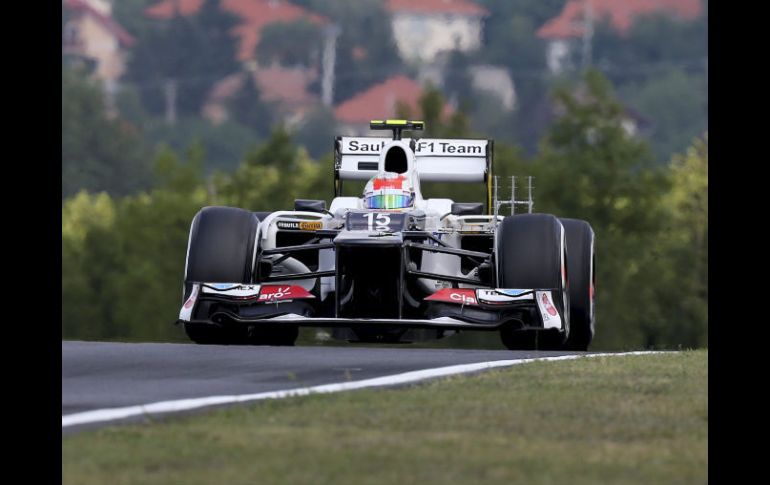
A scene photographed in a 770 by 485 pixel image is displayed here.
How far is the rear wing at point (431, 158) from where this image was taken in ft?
69.5

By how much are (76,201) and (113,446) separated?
85091 millimetres

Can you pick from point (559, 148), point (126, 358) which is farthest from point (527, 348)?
point (559, 148)

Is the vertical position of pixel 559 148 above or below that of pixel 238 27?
below

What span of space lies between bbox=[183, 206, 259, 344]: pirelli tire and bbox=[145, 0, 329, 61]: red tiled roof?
5784cm

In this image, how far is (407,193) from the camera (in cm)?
1934

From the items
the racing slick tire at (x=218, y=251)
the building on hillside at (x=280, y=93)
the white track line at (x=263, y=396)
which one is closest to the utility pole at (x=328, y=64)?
the building on hillside at (x=280, y=93)

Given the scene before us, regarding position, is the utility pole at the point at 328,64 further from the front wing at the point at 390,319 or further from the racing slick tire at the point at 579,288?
the front wing at the point at 390,319

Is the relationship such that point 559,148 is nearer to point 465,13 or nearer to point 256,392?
point 465,13

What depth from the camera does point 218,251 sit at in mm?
17938

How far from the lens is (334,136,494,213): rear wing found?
21172 mm

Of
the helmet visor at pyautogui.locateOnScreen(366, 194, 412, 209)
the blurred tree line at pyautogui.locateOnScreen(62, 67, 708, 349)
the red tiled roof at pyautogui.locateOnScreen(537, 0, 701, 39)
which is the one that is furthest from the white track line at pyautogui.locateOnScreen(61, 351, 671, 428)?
the blurred tree line at pyautogui.locateOnScreen(62, 67, 708, 349)

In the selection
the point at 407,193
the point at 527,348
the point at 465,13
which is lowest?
the point at 527,348

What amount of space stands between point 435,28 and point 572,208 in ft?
88.8
